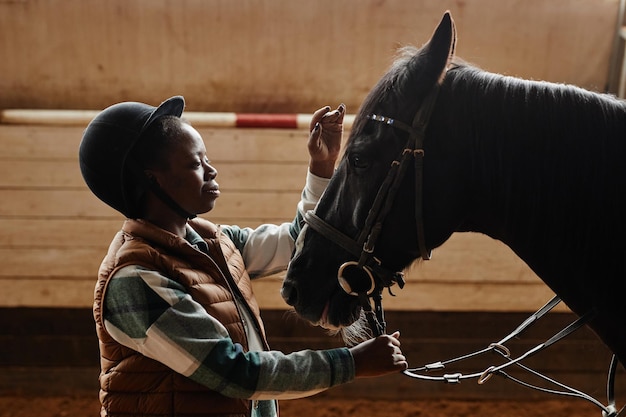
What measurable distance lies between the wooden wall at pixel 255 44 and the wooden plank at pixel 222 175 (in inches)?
12.0

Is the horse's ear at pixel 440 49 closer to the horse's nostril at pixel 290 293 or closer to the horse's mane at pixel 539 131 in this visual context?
the horse's mane at pixel 539 131

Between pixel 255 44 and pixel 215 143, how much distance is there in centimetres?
49

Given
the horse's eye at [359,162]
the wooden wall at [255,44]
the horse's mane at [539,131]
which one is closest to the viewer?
the horse's mane at [539,131]

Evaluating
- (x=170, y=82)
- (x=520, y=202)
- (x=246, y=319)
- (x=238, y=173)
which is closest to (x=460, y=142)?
(x=520, y=202)

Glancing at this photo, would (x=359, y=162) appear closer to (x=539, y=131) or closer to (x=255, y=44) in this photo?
(x=539, y=131)

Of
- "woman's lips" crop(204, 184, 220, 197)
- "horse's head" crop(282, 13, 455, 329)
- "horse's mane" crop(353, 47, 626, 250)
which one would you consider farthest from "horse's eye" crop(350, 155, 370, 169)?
"woman's lips" crop(204, 184, 220, 197)

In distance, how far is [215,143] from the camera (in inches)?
105

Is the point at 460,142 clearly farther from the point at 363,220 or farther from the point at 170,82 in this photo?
the point at 170,82

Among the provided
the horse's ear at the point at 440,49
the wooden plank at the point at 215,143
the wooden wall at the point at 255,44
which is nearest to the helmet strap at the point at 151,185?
the horse's ear at the point at 440,49

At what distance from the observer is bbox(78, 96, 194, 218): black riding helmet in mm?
1058

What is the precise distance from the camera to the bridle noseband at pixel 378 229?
1042mm

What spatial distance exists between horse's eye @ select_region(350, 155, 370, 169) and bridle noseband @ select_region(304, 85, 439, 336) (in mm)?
48

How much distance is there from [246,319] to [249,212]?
156 cm

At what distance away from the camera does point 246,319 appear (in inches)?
47.1
